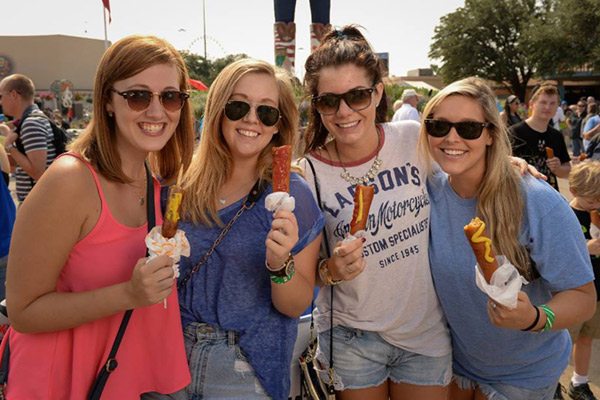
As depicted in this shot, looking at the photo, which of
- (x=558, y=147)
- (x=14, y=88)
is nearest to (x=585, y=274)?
(x=558, y=147)

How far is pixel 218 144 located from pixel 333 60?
2.63 ft

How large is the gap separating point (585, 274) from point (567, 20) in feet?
154

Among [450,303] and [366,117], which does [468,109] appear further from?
[450,303]

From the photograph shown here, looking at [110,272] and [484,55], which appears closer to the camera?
Result: [110,272]

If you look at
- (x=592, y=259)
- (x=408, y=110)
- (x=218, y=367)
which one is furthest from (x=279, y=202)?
(x=408, y=110)

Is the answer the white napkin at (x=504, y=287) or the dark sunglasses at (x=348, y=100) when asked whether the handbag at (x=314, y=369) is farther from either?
the white napkin at (x=504, y=287)

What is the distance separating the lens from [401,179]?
2951 mm

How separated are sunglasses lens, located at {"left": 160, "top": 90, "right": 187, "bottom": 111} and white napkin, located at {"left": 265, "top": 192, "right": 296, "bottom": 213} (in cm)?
60

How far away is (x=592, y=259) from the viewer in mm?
4410

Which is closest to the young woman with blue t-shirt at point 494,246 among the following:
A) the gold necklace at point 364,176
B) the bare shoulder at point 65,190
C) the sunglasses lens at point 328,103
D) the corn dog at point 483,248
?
the gold necklace at point 364,176

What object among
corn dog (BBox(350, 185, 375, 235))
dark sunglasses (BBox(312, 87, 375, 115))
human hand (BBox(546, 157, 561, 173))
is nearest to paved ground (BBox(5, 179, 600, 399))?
human hand (BBox(546, 157, 561, 173))

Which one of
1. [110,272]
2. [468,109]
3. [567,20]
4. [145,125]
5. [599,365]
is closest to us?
[110,272]

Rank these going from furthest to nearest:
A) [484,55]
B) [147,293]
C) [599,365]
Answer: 1. [484,55]
2. [599,365]
3. [147,293]

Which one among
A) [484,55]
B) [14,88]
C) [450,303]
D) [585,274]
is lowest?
[450,303]
